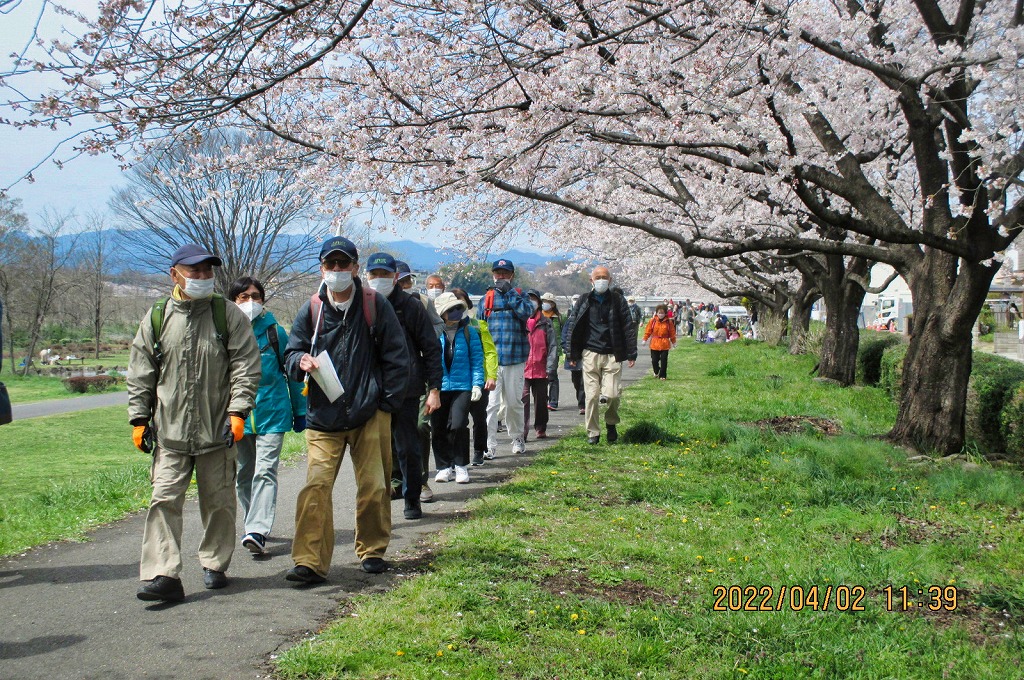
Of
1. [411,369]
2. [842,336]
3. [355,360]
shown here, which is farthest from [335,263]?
[842,336]

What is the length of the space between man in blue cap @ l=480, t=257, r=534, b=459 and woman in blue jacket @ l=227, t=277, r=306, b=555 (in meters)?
3.89

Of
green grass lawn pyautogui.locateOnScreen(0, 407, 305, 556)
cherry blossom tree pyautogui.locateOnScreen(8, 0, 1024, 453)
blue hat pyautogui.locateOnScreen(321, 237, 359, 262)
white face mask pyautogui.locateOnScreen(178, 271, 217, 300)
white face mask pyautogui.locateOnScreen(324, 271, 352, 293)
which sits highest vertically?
cherry blossom tree pyautogui.locateOnScreen(8, 0, 1024, 453)

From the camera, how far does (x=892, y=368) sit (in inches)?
587

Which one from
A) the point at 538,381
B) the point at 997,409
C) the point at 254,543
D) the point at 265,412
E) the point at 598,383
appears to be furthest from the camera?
the point at 538,381

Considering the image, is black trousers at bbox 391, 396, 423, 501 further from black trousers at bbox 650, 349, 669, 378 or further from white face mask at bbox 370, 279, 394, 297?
black trousers at bbox 650, 349, 669, 378

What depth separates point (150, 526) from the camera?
4605 millimetres

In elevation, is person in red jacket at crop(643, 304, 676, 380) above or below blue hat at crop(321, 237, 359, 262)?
below

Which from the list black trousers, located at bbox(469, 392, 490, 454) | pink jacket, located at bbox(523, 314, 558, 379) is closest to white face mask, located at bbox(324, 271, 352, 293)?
black trousers, located at bbox(469, 392, 490, 454)

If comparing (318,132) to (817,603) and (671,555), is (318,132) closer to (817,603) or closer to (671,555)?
(671,555)

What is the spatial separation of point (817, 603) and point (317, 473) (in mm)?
2778

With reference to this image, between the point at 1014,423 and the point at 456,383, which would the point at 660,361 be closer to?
the point at 1014,423

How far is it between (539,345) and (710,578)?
6.63 meters

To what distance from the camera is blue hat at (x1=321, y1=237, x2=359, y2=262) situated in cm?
510

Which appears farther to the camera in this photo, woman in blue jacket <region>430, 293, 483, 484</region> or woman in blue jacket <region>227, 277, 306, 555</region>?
woman in blue jacket <region>430, 293, 483, 484</region>
